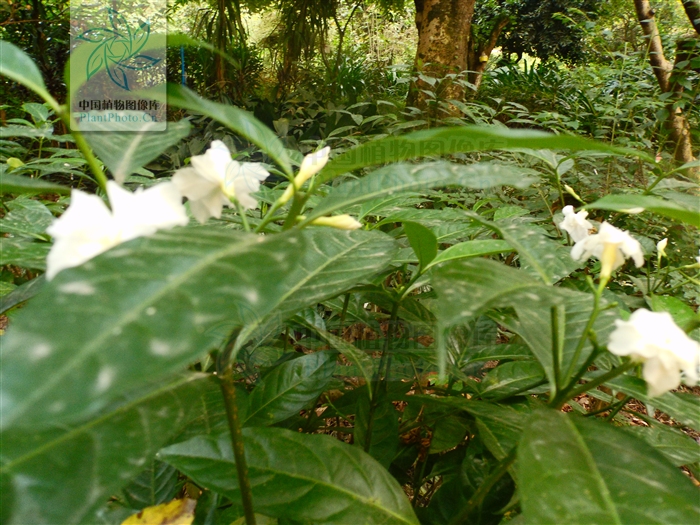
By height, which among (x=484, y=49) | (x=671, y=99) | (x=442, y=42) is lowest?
(x=671, y=99)

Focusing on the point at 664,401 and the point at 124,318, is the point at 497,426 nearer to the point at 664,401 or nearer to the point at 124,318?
the point at 664,401

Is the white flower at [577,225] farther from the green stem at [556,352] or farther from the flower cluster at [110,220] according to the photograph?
the flower cluster at [110,220]

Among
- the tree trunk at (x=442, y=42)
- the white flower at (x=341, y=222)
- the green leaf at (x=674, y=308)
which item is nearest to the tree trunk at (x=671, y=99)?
the tree trunk at (x=442, y=42)

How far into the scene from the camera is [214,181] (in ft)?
1.17

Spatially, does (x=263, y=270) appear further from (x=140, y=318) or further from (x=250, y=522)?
(x=250, y=522)

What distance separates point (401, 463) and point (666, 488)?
17.5 inches

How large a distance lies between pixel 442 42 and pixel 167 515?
285 centimetres

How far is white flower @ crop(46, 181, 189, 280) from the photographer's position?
0.26 meters

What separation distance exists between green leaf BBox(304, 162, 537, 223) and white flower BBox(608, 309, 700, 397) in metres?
0.13

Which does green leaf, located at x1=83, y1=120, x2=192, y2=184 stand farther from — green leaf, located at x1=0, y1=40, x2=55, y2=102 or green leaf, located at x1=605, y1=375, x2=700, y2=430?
green leaf, located at x1=605, y1=375, x2=700, y2=430

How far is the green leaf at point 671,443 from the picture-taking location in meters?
0.52

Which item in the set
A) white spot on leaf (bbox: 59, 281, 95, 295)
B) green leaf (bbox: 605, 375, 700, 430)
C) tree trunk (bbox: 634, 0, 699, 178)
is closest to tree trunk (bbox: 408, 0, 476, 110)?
tree trunk (bbox: 634, 0, 699, 178)

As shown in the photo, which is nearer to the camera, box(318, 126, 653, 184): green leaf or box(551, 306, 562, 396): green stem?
box(318, 126, 653, 184): green leaf

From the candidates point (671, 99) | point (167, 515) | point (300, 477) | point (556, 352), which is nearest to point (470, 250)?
point (556, 352)
